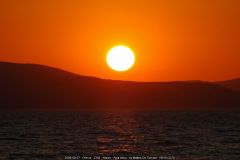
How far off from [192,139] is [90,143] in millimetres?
A: 17130

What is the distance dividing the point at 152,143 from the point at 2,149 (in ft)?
74.7

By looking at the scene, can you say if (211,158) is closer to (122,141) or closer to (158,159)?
(158,159)

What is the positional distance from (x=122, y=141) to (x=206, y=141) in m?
12.5

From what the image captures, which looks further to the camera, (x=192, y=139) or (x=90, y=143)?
(x=192, y=139)

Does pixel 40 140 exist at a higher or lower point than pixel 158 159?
higher

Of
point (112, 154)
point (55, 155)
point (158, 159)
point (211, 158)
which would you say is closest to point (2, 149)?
point (55, 155)

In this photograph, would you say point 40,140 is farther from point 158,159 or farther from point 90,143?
point 158,159

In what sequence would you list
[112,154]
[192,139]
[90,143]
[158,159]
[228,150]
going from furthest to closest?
[192,139], [90,143], [228,150], [112,154], [158,159]

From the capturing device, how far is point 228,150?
238 feet

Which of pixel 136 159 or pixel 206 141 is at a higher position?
pixel 206 141

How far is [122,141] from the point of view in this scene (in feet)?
285

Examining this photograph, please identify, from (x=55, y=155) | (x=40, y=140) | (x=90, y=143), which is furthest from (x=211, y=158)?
(x=40, y=140)

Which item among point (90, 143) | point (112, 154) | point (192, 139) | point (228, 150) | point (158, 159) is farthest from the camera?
point (192, 139)

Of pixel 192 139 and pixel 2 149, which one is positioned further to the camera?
pixel 192 139
